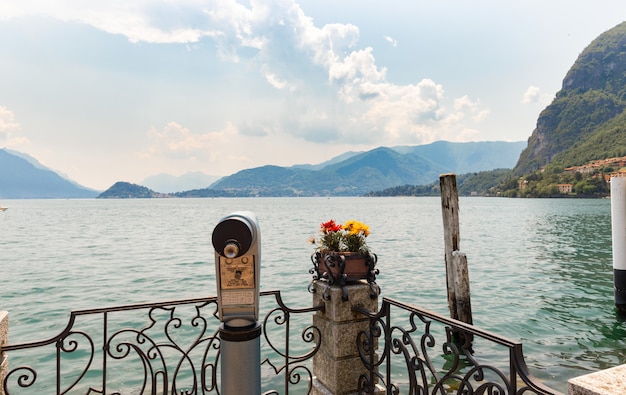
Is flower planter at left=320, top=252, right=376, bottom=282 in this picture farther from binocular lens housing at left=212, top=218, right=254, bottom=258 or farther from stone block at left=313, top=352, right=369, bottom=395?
binocular lens housing at left=212, top=218, right=254, bottom=258

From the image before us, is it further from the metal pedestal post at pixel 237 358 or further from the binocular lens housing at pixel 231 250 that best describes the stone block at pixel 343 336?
the binocular lens housing at pixel 231 250

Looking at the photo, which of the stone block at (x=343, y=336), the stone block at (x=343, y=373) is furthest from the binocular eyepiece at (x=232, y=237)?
the stone block at (x=343, y=373)

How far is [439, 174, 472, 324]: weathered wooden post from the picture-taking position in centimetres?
988

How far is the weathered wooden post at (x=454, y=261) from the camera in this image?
9.88 meters

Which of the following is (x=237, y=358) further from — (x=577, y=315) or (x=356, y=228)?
(x=577, y=315)

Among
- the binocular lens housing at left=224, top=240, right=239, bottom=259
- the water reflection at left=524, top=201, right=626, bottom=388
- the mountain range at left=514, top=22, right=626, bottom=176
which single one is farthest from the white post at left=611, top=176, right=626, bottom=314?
the mountain range at left=514, top=22, right=626, bottom=176

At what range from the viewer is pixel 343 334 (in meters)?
3.61

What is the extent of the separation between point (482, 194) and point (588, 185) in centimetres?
7939

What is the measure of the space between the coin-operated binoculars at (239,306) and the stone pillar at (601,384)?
182 cm

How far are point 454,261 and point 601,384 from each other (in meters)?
8.75

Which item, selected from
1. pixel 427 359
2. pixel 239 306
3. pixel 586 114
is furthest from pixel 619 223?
pixel 586 114

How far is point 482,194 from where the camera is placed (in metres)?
185

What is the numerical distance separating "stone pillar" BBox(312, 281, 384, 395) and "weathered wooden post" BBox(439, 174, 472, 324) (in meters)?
6.73

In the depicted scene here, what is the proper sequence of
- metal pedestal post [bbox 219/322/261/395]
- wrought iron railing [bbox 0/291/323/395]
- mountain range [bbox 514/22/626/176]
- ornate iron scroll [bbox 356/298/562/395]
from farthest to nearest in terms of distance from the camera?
mountain range [bbox 514/22/626/176] → wrought iron railing [bbox 0/291/323/395] → metal pedestal post [bbox 219/322/261/395] → ornate iron scroll [bbox 356/298/562/395]
